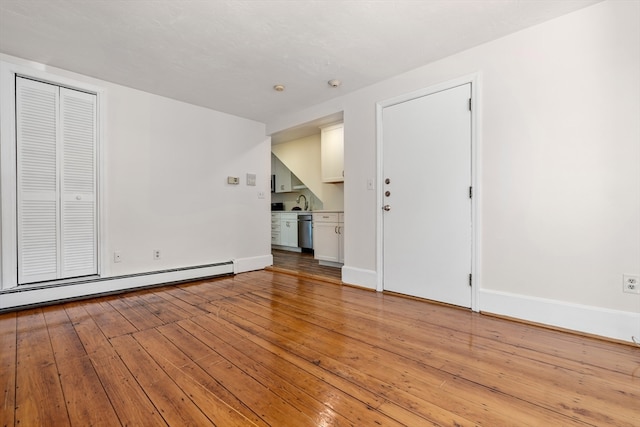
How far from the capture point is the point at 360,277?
128 inches

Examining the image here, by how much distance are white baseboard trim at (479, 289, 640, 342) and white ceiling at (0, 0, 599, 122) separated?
205 cm

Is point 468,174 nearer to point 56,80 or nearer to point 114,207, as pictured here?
point 114,207

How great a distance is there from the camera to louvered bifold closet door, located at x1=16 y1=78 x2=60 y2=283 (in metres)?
2.58

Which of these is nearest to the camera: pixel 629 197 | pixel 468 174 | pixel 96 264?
pixel 629 197

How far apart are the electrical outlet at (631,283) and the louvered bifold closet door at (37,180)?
4.59m

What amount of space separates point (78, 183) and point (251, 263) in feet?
7.38

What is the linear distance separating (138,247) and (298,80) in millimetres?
2583

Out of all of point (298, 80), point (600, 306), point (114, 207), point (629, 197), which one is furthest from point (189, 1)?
point (600, 306)

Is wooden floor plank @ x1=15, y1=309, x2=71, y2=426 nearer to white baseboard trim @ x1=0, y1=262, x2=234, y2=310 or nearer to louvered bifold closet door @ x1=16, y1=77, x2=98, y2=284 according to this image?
white baseboard trim @ x1=0, y1=262, x2=234, y2=310

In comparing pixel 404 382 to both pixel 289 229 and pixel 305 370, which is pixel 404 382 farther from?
pixel 289 229

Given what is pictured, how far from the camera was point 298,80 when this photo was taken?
3.02 m

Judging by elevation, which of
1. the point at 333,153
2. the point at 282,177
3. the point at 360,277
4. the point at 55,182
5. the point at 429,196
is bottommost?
the point at 360,277

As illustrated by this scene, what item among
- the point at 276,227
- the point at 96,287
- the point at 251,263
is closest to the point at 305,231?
the point at 276,227

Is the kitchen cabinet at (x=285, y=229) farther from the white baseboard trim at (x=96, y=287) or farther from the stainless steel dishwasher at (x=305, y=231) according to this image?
the white baseboard trim at (x=96, y=287)
